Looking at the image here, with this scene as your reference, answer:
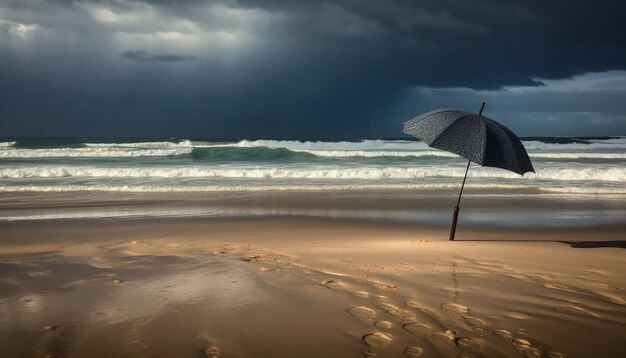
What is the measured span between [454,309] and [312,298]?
1266 mm

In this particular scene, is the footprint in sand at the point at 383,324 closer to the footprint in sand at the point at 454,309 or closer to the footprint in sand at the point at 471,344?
the footprint in sand at the point at 471,344

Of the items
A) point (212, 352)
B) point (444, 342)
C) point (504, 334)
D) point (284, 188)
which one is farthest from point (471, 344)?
point (284, 188)

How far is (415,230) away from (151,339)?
681 centimetres

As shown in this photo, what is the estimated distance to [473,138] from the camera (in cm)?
636

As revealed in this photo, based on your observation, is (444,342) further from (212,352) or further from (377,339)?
(212,352)

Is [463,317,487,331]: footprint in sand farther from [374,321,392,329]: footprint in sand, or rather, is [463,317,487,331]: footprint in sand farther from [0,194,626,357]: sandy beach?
[374,321,392,329]: footprint in sand

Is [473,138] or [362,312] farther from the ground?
[473,138]

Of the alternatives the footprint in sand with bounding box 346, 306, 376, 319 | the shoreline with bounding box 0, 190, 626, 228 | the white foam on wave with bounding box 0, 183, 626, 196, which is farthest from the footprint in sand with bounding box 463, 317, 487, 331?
the white foam on wave with bounding box 0, 183, 626, 196

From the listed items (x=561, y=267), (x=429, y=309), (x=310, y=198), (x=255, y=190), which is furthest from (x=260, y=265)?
(x=255, y=190)

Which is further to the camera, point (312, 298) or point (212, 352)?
point (312, 298)

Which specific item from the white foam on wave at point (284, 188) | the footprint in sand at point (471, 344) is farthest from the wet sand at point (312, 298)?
the white foam on wave at point (284, 188)

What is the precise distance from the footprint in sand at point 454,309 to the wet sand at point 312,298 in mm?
17

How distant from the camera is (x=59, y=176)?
20.3 meters

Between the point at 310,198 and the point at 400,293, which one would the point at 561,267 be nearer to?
the point at 400,293
